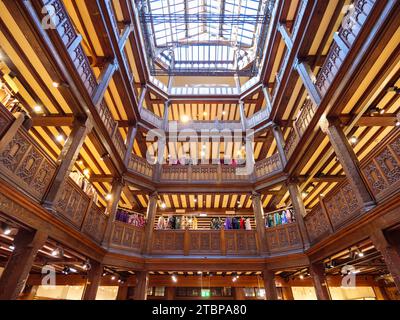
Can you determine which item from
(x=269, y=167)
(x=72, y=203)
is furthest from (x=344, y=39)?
(x=72, y=203)

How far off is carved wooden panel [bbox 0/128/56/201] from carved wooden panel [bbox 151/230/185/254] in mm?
5685

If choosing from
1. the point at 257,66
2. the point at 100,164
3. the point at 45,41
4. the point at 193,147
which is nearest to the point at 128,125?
the point at 100,164

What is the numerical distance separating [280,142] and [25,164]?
10.3m

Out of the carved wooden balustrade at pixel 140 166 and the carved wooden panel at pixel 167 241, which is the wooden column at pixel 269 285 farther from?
the carved wooden balustrade at pixel 140 166

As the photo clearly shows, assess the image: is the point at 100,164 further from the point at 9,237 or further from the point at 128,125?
the point at 9,237

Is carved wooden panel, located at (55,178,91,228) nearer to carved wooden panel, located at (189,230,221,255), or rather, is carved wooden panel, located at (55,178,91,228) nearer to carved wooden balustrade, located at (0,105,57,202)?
carved wooden balustrade, located at (0,105,57,202)

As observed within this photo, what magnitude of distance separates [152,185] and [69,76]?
649 centimetres

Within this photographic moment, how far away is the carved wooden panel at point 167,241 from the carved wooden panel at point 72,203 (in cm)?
372

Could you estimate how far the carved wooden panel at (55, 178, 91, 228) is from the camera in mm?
6406

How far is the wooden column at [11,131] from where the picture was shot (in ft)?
14.4

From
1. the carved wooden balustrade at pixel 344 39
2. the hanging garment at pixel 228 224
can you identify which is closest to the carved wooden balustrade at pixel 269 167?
the hanging garment at pixel 228 224

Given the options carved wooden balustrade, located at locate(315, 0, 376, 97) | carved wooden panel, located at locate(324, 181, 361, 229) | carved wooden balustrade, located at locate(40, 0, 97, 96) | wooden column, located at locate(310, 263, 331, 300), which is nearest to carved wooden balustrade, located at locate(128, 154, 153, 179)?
carved wooden balustrade, located at locate(40, 0, 97, 96)

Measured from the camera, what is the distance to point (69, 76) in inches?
253
